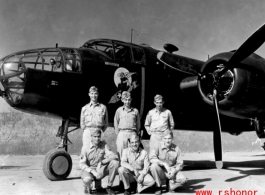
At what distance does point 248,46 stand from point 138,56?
3267mm

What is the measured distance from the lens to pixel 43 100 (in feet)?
24.6

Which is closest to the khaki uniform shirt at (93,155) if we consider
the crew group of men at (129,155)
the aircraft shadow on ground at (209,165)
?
the crew group of men at (129,155)

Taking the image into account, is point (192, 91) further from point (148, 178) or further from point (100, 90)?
point (148, 178)

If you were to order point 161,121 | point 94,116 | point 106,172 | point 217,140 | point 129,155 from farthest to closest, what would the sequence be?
point 217,140 < point 161,121 < point 94,116 < point 129,155 < point 106,172

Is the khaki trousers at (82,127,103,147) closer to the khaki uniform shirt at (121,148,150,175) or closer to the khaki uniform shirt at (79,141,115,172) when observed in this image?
the khaki uniform shirt at (79,141,115,172)

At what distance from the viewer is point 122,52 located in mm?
9109

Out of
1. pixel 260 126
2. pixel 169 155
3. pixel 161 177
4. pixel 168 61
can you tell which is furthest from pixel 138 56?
pixel 161 177

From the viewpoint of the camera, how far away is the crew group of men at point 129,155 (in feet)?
19.0

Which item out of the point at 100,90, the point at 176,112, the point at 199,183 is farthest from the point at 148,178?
the point at 176,112

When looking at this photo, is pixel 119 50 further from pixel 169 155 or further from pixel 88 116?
pixel 169 155

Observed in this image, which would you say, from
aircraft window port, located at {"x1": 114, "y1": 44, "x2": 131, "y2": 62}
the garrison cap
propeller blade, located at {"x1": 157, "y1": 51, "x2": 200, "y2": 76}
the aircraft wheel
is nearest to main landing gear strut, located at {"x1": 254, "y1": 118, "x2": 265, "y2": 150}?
propeller blade, located at {"x1": 157, "y1": 51, "x2": 200, "y2": 76}

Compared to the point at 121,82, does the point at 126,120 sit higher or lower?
lower

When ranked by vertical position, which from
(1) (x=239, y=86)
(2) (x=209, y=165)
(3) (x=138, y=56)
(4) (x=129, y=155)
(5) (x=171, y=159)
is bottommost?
(2) (x=209, y=165)

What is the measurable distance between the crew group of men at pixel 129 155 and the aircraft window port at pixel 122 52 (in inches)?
86.9
